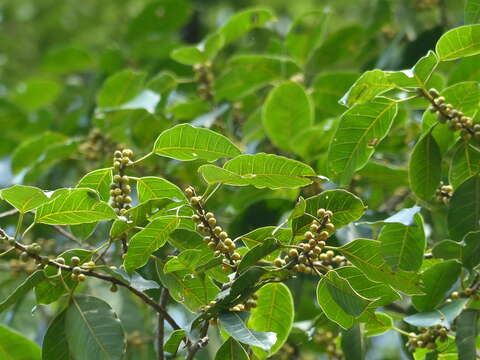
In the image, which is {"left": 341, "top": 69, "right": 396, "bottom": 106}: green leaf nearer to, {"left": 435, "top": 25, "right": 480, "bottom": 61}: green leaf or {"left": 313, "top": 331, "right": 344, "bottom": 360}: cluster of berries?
{"left": 435, "top": 25, "right": 480, "bottom": 61}: green leaf

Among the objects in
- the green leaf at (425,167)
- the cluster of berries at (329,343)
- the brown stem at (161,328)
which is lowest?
the cluster of berries at (329,343)

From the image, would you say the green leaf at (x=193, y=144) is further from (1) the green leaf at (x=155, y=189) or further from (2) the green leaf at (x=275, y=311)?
(2) the green leaf at (x=275, y=311)

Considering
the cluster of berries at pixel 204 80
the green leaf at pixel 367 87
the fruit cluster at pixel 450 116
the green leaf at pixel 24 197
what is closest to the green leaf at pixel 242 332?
the green leaf at pixel 24 197

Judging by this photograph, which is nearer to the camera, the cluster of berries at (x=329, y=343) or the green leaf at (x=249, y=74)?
the cluster of berries at (x=329, y=343)

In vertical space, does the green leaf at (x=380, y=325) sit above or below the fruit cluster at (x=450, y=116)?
below

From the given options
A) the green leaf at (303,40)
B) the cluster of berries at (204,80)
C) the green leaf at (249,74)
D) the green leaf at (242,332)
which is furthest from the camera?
the green leaf at (303,40)

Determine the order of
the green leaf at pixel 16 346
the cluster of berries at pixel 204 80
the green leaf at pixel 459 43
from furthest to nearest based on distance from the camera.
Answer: the cluster of berries at pixel 204 80, the green leaf at pixel 16 346, the green leaf at pixel 459 43

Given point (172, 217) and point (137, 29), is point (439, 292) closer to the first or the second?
point (172, 217)
